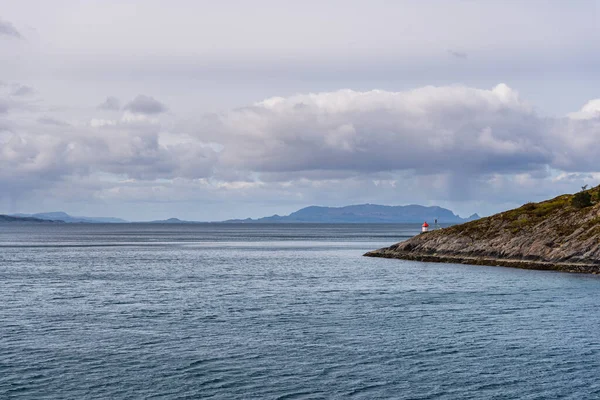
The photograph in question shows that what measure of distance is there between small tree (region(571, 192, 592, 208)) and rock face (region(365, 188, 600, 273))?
1124 millimetres

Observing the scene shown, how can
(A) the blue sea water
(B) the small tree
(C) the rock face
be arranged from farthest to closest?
(B) the small tree < (C) the rock face < (A) the blue sea water

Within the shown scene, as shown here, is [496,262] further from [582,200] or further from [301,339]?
[301,339]

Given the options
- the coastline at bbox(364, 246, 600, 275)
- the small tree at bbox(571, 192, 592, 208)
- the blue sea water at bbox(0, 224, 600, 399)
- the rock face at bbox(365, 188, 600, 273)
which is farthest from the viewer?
the small tree at bbox(571, 192, 592, 208)

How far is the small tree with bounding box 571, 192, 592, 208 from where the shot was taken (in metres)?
109

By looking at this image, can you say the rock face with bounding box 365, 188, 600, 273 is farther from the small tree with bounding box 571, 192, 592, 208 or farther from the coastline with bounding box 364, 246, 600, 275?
the small tree with bounding box 571, 192, 592, 208

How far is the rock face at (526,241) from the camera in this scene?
93.2 meters

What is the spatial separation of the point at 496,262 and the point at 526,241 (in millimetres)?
6120

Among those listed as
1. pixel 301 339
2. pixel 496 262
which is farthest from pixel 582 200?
pixel 301 339

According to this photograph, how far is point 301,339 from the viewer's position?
43219 mm

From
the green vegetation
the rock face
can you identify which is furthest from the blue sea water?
the green vegetation

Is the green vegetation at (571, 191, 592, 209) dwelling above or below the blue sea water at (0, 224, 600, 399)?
above

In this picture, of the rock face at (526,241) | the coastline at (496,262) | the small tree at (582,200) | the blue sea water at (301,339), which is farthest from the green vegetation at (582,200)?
the blue sea water at (301,339)

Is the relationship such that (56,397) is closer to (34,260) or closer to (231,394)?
(231,394)

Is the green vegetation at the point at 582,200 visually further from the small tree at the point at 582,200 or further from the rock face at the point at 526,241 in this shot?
the rock face at the point at 526,241
